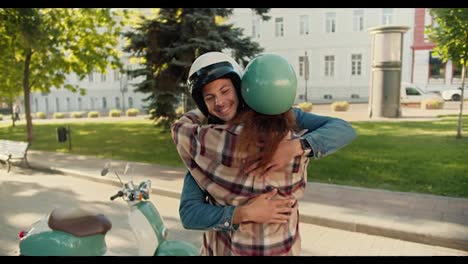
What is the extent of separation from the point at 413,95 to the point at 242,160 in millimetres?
18594

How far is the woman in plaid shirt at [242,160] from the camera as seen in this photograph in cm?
137

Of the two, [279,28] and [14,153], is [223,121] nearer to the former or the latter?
[14,153]

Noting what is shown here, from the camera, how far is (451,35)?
9.51 m

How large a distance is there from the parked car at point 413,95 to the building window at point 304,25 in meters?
14.1

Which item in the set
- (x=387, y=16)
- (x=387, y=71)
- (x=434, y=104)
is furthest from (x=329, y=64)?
(x=434, y=104)

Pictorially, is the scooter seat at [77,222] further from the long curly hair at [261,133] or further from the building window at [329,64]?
the building window at [329,64]

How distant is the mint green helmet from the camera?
1.38m

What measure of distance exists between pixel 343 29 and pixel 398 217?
90.4ft

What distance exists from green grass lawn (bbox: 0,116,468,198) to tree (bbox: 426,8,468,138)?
226 cm

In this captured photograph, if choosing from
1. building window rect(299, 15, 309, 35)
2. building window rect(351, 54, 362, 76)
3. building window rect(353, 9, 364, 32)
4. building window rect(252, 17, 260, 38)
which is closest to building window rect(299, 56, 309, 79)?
building window rect(299, 15, 309, 35)

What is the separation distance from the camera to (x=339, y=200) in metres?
6.56

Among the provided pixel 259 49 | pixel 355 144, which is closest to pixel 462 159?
pixel 355 144

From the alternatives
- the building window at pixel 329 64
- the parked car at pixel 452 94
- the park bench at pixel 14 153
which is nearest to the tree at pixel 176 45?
the park bench at pixel 14 153

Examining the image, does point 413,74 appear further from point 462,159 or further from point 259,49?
point 462,159
